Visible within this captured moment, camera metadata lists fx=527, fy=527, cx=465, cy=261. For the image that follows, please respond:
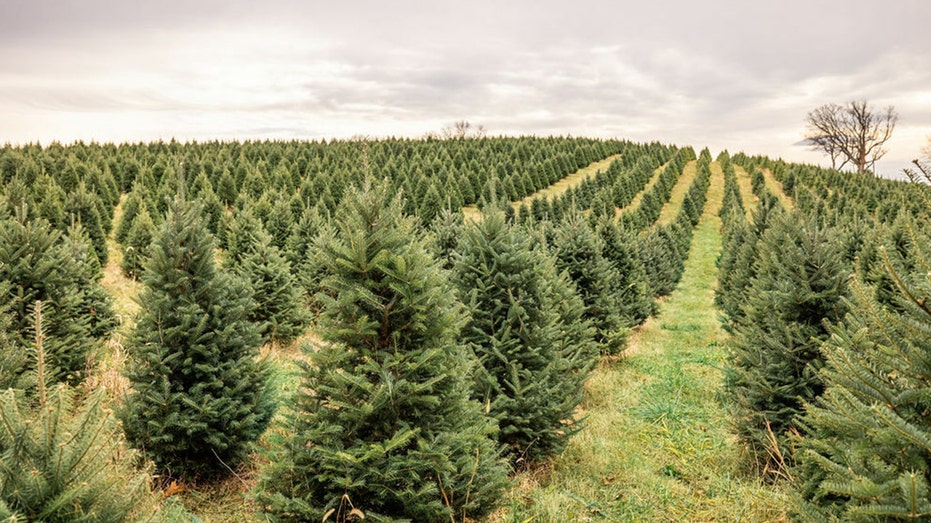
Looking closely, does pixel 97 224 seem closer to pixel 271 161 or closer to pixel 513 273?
pixel 513 273

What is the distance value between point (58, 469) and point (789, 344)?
6846 mm

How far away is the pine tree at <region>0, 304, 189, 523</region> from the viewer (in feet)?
6.35

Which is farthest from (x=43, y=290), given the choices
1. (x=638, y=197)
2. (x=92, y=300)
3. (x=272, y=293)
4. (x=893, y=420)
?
(x=638, y=197)

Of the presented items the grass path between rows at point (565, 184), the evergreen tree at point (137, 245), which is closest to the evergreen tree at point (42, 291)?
the evergreen tree at point (137, 245)

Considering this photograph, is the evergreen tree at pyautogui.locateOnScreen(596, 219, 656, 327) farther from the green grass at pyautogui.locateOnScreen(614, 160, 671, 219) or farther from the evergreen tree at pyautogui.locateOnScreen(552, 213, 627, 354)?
the green grass at pyautogui.locateOnScreen(614, 160, 671, 219)

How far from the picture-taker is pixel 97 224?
17.5m

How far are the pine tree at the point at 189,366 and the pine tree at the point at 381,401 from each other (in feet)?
5.56

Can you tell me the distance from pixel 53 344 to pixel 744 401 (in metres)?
8.90

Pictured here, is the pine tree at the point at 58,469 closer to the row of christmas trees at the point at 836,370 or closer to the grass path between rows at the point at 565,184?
the row of christmas trees at the point at 836,370

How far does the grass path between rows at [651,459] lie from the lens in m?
5.41

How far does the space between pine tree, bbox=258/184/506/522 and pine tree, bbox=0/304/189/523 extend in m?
1.66

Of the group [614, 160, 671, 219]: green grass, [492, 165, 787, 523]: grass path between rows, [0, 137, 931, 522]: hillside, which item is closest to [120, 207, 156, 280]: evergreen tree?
[0, 137, 931, 522]: hillside

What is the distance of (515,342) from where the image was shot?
6.33m

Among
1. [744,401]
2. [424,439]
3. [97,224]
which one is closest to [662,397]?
[744,401]
